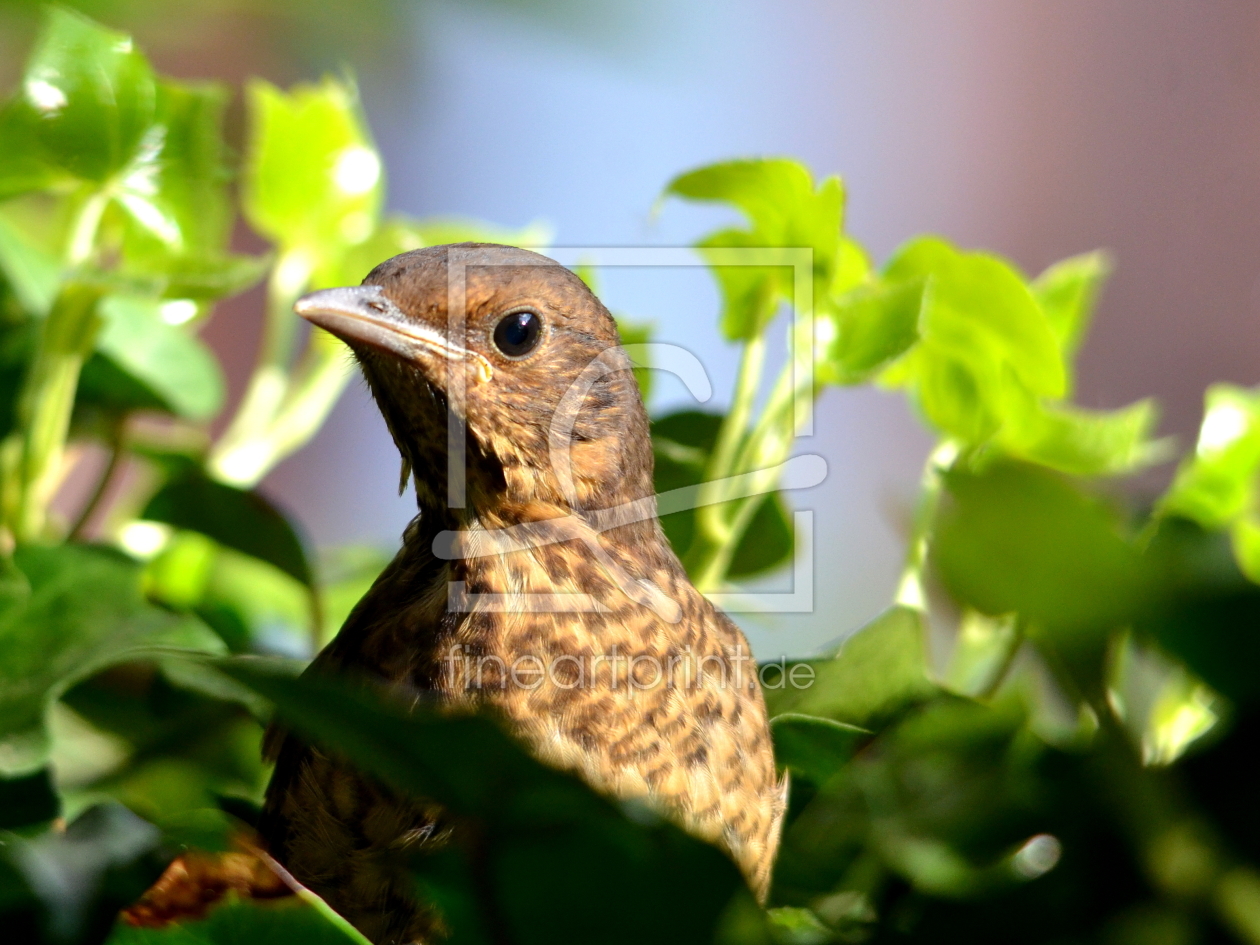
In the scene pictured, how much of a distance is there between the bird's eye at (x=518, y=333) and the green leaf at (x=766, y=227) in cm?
12

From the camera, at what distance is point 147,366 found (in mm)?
760

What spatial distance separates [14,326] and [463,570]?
35 centimetres

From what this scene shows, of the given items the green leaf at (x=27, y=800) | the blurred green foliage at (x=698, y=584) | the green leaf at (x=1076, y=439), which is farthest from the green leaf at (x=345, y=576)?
the green leaf at (x=1076, y=439)

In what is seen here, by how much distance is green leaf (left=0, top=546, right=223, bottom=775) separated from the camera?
435mm

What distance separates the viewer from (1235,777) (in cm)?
17

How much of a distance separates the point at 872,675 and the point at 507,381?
31 cm

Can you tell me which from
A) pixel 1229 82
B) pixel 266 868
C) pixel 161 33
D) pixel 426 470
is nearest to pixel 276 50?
pixel 161 33

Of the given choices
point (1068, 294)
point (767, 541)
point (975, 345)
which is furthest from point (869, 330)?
point (1068, 294)

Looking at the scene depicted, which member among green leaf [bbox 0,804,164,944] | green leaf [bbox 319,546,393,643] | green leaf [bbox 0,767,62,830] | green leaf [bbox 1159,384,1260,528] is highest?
green leaf [bbox 1159,384,1260,528]

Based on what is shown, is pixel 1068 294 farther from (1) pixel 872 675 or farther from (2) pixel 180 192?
(2) pixel 180 192

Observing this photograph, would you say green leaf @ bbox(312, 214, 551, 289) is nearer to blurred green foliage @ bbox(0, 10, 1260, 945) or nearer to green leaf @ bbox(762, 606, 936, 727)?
blurred green foliage @ bbox(0, 10, 1260, 945)

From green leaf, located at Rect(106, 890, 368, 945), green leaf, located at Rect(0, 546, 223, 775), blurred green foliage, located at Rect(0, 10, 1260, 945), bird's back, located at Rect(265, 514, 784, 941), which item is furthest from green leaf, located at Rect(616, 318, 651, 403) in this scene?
green leaf, located at Rect(106, 890, 368, 945)

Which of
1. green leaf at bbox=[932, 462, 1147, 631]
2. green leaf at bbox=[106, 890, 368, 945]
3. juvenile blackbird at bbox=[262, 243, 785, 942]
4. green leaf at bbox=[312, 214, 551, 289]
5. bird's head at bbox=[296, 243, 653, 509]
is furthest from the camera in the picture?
green leaf at bbox=[312, 214, 551, 289]

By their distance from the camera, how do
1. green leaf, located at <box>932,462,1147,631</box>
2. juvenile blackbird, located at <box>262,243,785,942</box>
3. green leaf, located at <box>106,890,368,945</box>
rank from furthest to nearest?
1. juvenile blackbird, located at <box>262,243,785,942</box>
2. green leaf, located at <box>106,890,368,945</box>
3. green leaf, located at <box>932,462,1147,631</box>
